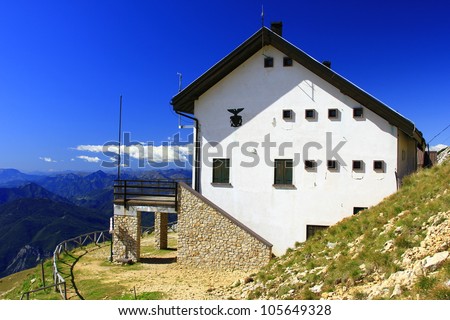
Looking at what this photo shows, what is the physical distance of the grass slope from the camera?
744 centimetres

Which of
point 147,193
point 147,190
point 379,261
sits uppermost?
point 147,190

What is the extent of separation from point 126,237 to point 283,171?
425 inches

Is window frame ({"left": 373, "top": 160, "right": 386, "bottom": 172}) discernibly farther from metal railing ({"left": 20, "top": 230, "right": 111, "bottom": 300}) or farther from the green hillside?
metal railing ({"left": 20, "top": 230, "right": 111, "bottom": 300})

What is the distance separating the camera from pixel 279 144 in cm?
1939

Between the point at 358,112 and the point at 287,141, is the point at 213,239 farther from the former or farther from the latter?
the point at 358,112

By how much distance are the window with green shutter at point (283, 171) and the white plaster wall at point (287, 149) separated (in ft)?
0.99

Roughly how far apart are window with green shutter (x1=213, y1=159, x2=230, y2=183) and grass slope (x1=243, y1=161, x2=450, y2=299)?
23.6ft

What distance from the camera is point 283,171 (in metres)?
19.3

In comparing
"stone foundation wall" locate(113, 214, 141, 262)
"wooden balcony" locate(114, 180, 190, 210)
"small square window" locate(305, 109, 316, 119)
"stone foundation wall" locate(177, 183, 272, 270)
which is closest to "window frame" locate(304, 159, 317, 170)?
"small square window" locate(305, 109, 316, 119)

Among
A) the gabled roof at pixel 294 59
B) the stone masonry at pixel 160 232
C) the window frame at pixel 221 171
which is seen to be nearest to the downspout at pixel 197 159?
the window frame at pixel 221 171

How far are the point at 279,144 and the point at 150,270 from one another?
10.6 metres

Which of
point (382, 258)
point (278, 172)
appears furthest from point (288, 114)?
point (382, 258)
